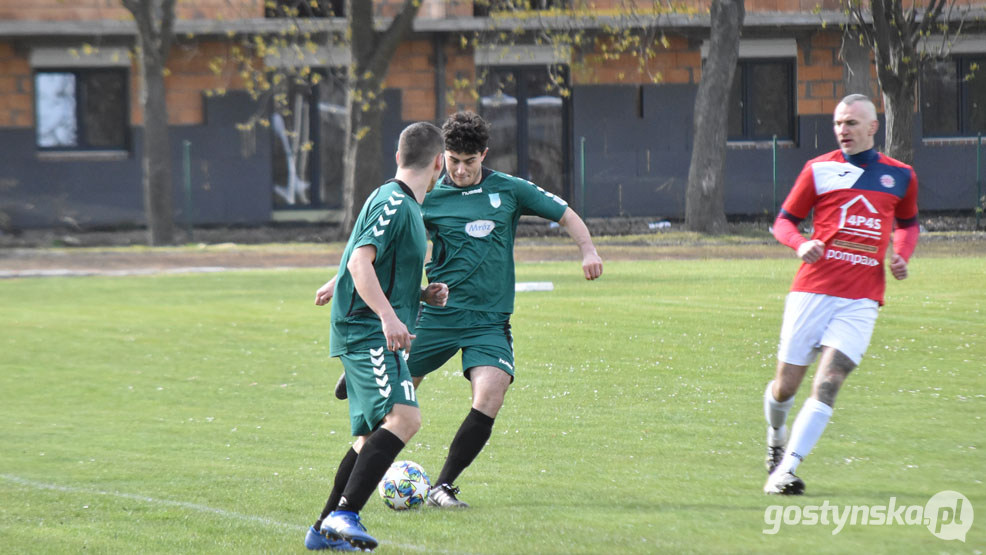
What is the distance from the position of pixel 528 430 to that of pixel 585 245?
8.27 ft

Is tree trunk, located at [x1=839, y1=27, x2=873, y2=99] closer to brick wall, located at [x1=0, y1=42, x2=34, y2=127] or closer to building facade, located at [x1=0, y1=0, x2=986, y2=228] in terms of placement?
building facade, located at [x1=0, y1=0, x2=986, y2=228]

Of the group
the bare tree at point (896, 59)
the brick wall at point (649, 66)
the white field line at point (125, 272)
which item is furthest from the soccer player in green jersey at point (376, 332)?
the brick wall at point (649, 66)

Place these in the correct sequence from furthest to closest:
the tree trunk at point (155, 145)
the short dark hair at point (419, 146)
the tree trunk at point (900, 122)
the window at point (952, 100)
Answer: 1. the window at point (952, 100)
2. the tree trunk at point (155, 145)
3. the tree trunk at point (900, 122)
4. the short dark hair at point (419, 146)

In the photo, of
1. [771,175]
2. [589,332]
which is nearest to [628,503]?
[589,332]

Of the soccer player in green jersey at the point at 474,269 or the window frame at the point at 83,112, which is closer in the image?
the soccer player in green jersey at the point at 474,269

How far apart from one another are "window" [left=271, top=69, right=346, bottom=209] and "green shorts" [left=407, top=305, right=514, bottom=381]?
2465 centimetres

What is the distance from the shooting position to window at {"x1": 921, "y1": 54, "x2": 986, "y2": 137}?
30938 mm

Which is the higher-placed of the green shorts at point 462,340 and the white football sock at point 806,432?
the green shorts at point 462,340

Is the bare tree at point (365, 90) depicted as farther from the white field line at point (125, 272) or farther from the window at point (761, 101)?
the window at point (761, 101)

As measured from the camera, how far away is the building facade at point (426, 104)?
29.3 m

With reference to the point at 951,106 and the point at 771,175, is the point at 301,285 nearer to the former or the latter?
the point at 771,175

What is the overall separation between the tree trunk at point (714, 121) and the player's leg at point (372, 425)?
20.8 meters

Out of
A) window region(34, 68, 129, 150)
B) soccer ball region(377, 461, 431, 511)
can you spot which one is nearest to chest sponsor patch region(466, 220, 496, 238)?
soccer ball region(377, 461, 431, 511)

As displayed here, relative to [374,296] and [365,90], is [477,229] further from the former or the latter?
[365,90]
